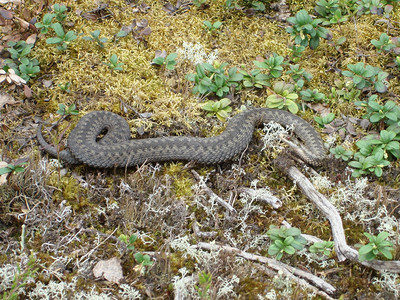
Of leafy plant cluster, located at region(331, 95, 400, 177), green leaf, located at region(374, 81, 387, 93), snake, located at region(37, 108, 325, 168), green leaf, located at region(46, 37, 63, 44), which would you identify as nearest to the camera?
leafy plant cluster, located at region(331, 95, 400, 177)

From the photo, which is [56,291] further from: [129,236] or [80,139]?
[80,139]

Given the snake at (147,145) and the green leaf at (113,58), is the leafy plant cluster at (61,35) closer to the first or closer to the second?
the green leaf at (113,58)

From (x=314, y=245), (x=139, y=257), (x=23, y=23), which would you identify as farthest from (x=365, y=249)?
(x=23, y=23)

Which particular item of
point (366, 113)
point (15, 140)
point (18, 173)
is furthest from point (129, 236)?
point (366, 113)

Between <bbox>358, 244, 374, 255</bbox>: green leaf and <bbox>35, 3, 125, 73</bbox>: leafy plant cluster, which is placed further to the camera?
<bbox>35, 3, 125, 73</bbox>: leafy plant cluster

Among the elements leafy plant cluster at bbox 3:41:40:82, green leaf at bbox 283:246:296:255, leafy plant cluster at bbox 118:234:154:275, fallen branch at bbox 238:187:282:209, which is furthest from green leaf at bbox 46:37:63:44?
green leaf at bbox 283:246:296:255

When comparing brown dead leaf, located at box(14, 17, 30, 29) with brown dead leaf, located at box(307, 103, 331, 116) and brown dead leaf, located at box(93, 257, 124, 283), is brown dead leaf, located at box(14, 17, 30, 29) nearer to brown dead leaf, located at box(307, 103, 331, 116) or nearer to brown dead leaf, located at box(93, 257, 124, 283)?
brown dead leaf, located at box(93, 257, 124, 283)
